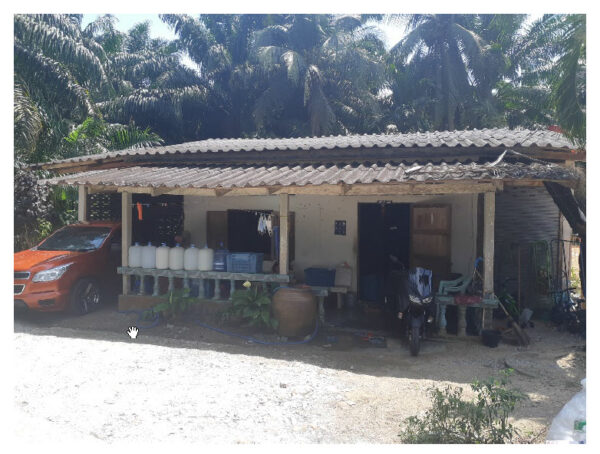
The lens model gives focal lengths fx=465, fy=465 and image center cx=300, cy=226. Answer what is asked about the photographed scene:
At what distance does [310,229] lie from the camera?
970 centimetres

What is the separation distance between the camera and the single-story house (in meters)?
7.08

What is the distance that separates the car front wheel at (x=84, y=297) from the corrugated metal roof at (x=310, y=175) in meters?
1.87

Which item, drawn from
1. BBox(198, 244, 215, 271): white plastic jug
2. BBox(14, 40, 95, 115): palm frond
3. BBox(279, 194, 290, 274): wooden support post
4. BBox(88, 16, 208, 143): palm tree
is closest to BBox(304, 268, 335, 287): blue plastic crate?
BBox(279, 194, 290, 274): wooden support post

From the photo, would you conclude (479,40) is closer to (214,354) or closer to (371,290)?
(371,290)

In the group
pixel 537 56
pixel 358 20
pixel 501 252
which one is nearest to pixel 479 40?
pixel 537 56

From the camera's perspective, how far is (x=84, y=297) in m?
8.52

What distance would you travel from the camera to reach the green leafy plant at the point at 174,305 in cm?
797

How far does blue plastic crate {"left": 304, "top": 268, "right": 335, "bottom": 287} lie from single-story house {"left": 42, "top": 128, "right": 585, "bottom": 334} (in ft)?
→ 1.15

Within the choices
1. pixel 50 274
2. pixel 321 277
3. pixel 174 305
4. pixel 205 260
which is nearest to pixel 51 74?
pixel 50 274

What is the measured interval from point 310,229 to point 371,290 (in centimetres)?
176

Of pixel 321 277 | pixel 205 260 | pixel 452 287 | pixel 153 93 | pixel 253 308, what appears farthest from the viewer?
pixel 153 93

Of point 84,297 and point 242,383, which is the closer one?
point 242,383

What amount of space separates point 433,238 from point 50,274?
6.70 meters

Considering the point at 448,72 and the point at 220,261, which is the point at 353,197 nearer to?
the point at 220,261
